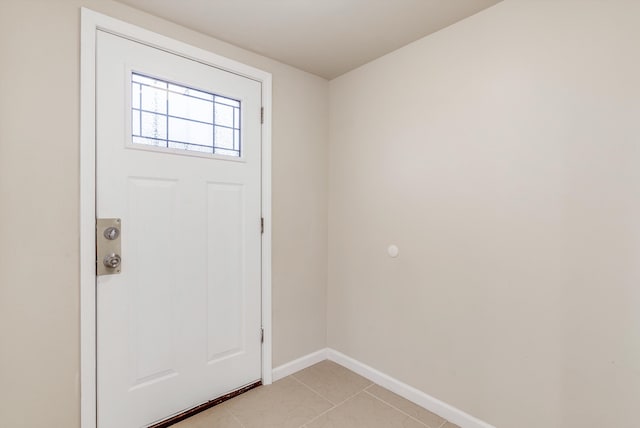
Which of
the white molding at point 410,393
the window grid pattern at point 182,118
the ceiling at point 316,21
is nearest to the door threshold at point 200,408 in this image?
the white molding at point 410,393

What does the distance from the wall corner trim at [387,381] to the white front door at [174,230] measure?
353 millimetres

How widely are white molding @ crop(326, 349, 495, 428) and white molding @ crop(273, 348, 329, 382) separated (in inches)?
2.8

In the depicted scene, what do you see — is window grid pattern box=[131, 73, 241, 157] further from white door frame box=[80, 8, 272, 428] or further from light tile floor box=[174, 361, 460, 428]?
light tile floor box=[174, 361, 460, 428]

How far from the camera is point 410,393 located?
1.98 meters

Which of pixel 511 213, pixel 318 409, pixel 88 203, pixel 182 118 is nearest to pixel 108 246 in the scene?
pixel 88 203

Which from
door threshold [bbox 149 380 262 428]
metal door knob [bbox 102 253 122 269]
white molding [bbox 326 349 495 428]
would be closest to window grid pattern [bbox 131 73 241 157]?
metal door knob [bbox 102 253 122 269]

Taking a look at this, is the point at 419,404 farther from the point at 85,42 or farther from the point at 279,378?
the point at 85,42

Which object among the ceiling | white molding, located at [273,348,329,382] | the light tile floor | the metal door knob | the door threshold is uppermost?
the ceiling

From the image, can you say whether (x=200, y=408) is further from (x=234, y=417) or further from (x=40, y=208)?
(x=40, y=208)

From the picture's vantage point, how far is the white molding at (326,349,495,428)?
1.72 metres

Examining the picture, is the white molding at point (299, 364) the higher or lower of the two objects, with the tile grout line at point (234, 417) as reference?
higher

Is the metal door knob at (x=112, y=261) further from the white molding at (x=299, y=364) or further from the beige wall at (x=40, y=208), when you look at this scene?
the white molding at (x=299, y=364)

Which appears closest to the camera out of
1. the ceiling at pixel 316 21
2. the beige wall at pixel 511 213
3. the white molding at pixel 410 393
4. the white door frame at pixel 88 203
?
the beige wall at pixel 511 213

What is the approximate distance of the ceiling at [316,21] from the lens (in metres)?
1.61
